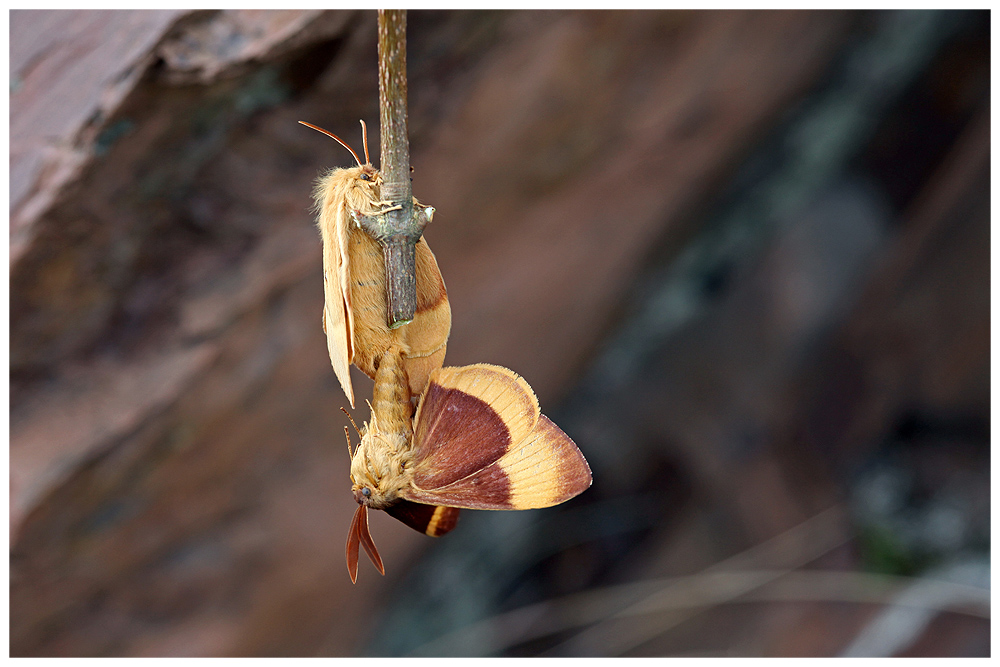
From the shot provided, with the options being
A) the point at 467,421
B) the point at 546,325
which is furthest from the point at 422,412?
the point at 546,325

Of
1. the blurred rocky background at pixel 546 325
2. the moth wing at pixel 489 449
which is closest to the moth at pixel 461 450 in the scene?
the moth wing at pixel 489 449

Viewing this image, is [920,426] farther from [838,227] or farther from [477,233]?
[477,233]

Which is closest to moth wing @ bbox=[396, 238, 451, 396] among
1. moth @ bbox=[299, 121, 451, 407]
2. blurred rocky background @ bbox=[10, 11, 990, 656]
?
moth @ bbox=[299, 121, 451, 407]

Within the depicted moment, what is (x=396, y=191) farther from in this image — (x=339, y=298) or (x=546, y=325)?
(x=546, y=325)

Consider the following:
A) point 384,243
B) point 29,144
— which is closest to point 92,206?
point 29,144

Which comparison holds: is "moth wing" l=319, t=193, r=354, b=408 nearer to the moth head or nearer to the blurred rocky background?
the moth head

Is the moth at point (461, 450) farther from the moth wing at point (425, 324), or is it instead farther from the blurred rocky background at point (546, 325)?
the blurred rocky background at point (546, 325)

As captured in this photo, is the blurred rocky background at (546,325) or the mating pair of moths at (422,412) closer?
the mating pair of moths at (422,412)
